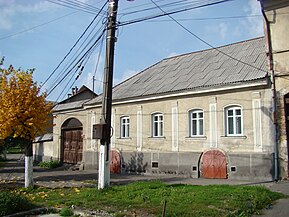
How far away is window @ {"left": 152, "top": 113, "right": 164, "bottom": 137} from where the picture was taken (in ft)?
59.1

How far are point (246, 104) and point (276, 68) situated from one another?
6.88 feet

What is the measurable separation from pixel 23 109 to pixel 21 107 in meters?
0.12

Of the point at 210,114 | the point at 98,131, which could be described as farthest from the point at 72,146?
the point at 98,131

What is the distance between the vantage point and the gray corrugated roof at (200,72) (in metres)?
15.6

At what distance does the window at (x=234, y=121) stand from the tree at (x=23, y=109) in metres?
8.57

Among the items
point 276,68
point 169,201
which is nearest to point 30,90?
point 169,201

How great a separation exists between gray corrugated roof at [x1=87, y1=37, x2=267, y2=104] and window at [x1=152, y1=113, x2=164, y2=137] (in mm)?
1418

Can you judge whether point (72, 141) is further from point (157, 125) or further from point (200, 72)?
point (200, 72)

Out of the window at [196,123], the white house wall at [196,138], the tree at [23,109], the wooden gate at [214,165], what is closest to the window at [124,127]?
the white house wall at [196,138]

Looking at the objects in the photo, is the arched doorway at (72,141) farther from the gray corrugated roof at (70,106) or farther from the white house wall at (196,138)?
the white house wall at (196,138)

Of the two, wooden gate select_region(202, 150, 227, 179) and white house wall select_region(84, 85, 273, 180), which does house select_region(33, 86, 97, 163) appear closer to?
white house wall select_region(84, 85, 273, 180)

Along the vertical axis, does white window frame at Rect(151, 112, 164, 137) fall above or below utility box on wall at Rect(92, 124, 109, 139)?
above

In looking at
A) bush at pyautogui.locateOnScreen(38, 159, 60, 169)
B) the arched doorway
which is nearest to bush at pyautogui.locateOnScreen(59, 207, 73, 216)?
the arched doorway

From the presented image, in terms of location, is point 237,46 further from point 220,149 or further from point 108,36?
point 108,36
